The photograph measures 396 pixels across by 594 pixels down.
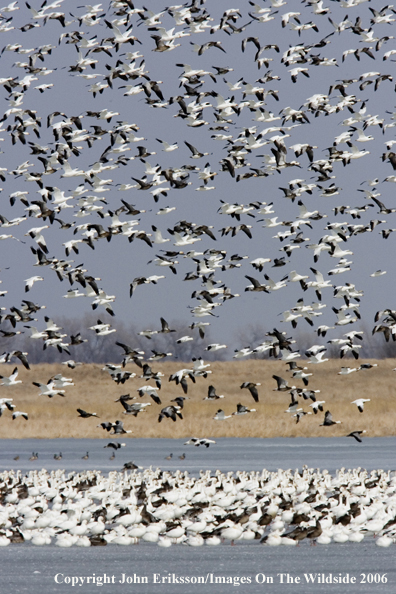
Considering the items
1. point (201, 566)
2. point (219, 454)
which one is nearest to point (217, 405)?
point (219, 454)

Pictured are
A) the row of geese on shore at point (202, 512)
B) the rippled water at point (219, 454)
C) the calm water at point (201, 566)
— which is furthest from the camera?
the rippled water at point (219, 454)

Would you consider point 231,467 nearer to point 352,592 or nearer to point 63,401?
point 352,592

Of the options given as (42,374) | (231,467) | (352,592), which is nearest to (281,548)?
(352,592)

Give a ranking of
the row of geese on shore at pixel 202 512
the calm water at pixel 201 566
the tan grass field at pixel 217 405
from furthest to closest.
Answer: the tan grass field at pixel 217 405 → the row of geese on shore at pixel 202 512 → the calm water at pixel 201 566

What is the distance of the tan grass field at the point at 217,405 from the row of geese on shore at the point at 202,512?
12.4 m

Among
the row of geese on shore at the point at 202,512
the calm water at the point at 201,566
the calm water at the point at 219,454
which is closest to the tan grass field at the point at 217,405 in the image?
the calm water at the point at 219,454

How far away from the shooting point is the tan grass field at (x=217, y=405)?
35156mm

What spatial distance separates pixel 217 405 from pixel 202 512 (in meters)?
23.3

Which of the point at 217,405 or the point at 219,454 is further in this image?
the point at 217,405

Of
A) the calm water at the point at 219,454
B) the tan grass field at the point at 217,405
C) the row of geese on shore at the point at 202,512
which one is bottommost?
the row of geese on shore at the point at 202,512

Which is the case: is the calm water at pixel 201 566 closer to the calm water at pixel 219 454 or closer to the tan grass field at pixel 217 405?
the calm water at pixel 219 454

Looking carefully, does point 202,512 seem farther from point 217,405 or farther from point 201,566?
point 217,405

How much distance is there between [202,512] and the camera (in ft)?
56.6

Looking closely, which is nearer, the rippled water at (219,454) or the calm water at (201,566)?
the calm water at (201,566)
